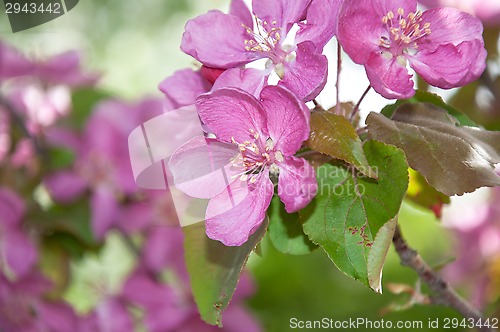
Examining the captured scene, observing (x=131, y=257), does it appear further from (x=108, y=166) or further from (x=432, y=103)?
(x=432, y=103)

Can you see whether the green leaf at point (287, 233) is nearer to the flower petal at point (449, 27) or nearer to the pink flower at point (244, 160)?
the pink flower at point (244, 160)

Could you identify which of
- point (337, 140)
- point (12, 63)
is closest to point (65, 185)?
point (12, 63)

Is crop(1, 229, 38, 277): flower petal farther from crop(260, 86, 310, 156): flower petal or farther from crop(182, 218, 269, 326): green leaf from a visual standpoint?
crop(260, 86, 310, 156): flower petal

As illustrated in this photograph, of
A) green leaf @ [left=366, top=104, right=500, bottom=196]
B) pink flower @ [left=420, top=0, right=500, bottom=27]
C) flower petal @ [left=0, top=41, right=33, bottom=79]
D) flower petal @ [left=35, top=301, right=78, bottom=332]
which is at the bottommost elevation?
flower petal @ [left=35, top=301, right=78, bottom=332]

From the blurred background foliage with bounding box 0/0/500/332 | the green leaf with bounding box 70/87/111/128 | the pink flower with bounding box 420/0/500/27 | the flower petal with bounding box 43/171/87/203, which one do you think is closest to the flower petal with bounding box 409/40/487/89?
the blurred background foliage with bounding box 0/0/500/332

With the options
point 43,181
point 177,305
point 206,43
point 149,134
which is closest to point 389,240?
point 206,43

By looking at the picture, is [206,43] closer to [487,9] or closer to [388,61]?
[388,61]

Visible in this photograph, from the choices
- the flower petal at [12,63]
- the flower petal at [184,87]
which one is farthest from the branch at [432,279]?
the flower petal at [12,63]
